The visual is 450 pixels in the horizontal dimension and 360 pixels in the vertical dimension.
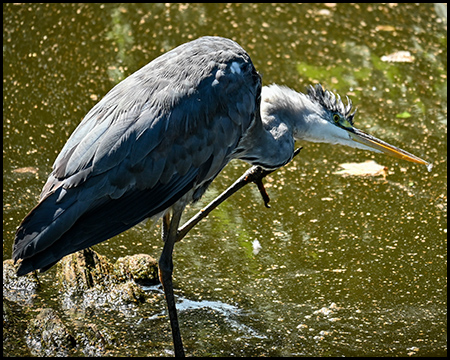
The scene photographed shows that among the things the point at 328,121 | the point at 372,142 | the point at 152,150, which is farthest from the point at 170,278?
the point at 372,142

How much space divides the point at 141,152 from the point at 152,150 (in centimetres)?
6

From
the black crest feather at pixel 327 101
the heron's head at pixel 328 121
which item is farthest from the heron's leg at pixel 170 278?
the black crest feather at pixel 327 101

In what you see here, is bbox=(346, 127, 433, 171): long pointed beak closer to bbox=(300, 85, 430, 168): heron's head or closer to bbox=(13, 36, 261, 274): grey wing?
bbox=(300, 85, 430, 168): heron's head

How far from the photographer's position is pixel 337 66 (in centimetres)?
621

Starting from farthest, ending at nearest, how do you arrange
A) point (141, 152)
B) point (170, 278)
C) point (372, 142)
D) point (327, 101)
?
point (372, 142) < point (327, 101) < point (170, 278) < point (141, 152)

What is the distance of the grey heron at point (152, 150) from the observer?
10.1ft

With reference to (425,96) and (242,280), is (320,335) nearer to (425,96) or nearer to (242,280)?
(242,280)

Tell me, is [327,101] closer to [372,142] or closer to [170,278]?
[372,142]

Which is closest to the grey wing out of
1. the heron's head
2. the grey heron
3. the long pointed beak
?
the grey heron

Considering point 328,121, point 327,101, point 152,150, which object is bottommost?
point 328,121

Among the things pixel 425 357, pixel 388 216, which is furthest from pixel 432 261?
pixel 425 357

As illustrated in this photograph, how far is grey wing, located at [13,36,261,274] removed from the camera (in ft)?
10.1

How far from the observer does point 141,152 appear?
3.20 meters

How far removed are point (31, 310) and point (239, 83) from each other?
5.40 feet
